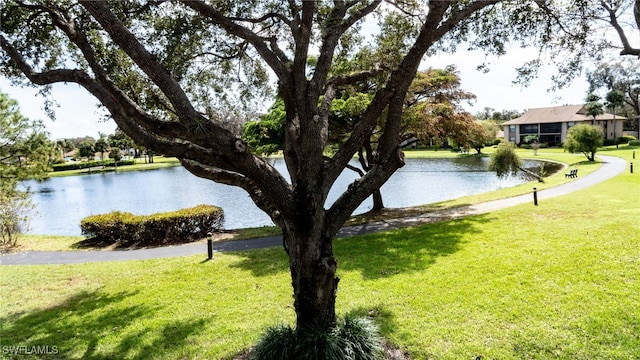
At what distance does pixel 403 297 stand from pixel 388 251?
344cm

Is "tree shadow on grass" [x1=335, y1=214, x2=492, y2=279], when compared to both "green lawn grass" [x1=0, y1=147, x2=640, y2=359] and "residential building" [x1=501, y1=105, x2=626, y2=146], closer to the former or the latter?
"green lawn grass" [x1=0, y1=147, x2=640, y2=359]

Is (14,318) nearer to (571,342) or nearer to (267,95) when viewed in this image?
(267,95)

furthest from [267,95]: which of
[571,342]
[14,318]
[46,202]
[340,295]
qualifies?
[46,202]

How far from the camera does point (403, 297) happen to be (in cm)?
783

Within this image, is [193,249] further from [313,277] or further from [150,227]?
[313,277]

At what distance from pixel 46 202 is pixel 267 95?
115 ft

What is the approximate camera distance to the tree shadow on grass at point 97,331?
21.0 feet

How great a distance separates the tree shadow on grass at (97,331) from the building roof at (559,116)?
68627mm

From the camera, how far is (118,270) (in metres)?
11.3

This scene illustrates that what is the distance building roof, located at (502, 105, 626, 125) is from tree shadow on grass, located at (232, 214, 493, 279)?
5999cm

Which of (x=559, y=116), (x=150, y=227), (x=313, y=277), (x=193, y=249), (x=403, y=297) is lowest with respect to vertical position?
(x=193, y=249)

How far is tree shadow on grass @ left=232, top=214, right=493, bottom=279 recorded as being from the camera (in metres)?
9.92

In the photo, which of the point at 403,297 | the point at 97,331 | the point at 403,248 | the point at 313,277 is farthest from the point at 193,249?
the point at 313,277

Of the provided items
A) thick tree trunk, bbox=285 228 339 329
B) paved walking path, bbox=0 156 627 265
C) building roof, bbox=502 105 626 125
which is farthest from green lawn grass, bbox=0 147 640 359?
building roof, bbox=502 105 626 125
